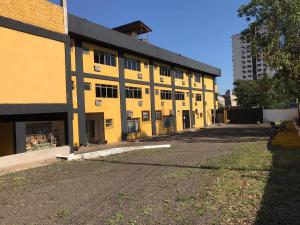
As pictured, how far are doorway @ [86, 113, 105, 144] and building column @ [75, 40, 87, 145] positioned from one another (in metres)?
2.63

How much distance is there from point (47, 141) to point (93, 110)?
21.0 feet

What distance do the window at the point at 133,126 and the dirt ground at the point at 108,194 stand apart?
1890 cm

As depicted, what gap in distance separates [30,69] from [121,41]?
1517cm

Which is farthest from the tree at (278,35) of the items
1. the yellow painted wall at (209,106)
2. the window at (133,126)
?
the yellow painted wall at (209,106)

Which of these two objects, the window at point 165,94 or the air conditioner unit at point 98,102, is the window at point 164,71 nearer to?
the window at point 165,94

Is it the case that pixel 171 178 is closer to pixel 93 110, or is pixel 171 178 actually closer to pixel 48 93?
pixel 48 93

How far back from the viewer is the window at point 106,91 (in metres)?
31.4

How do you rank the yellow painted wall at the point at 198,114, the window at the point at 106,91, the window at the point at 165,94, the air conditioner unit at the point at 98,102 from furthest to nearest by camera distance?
1. the yellow painted wall at the point at 198,114
2. the window at the point at 165,94
3. the window at the point at 106,91
4. the air conditioner unit at the point at 98,102

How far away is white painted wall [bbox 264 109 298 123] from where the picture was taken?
6425 cm

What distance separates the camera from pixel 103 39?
101 feet

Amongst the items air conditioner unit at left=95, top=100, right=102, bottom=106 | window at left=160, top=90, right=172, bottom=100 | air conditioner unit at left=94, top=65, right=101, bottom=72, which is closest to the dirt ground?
air conditioner unit at left=95, top=100, right=102, bottom=106

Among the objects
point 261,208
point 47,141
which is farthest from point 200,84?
point 261,208

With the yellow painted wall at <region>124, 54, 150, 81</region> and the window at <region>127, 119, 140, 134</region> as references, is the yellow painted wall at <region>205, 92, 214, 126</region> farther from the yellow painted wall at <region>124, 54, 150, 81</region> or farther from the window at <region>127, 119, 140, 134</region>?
the window at <region>127, 119, 140, 134</region>

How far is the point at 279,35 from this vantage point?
28625 millimetres
